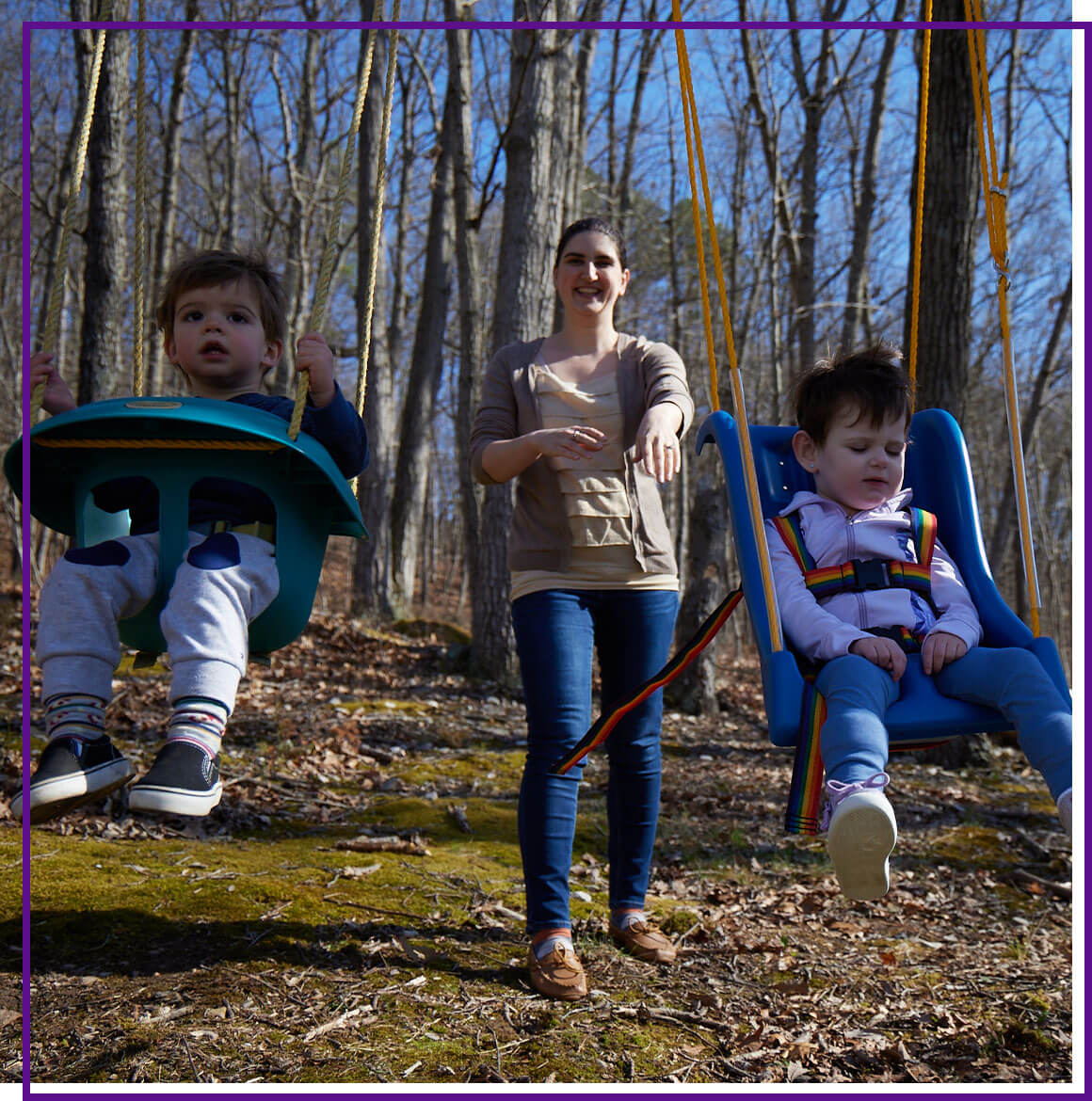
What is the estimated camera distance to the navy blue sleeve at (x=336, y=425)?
2410 mm

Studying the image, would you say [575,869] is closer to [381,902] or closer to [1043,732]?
[381,902]

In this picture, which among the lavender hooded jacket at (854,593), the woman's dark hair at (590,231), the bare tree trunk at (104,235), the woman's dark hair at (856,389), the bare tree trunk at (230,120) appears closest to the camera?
the lavender hooded jacket at (854,593)

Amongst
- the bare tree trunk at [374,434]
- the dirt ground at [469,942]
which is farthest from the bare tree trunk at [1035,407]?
the dirt ground at [469,942]

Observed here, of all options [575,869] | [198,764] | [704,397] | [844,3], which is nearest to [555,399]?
[198,764]

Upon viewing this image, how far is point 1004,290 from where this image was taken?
236 centimetres

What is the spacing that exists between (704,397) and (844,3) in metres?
11.2

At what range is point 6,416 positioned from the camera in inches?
628

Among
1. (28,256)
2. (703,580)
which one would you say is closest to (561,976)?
(28,256)

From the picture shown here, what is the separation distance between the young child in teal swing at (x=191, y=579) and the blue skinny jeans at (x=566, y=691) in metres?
0.67

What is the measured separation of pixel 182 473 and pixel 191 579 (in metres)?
0.24

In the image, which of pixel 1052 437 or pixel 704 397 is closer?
pixel 704 397

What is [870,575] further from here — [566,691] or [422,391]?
[422,391]

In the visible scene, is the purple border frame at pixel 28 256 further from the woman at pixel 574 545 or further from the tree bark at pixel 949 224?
the tree bark at pixel 949 224

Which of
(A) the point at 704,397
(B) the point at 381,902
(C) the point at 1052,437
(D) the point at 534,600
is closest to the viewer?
(D) the point at 534,600
